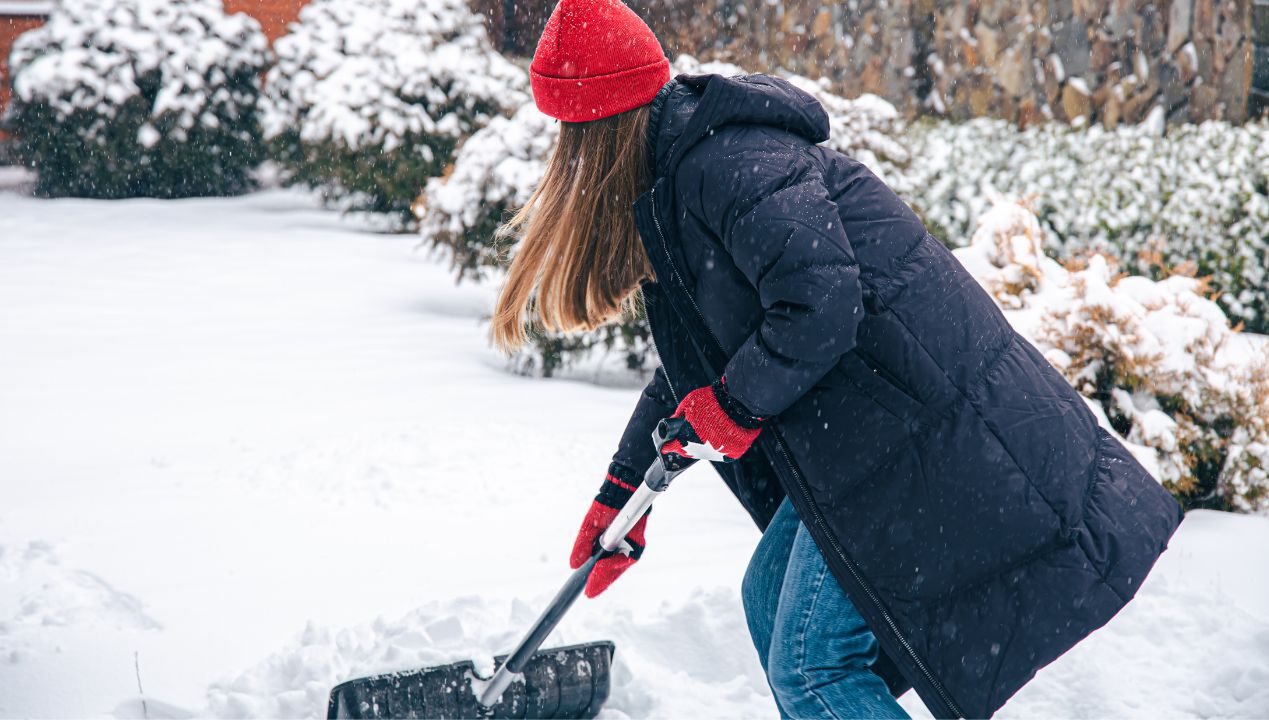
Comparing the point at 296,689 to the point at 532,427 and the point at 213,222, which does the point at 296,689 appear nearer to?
the point at 532,427

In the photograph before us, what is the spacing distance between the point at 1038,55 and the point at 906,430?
7.56 metres

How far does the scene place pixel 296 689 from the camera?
2.40m

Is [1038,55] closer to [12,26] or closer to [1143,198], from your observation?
[1143,198]

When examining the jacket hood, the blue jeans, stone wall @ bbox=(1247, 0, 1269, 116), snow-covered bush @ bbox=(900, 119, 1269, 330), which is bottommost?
snow-covered bush @ bbox=(900, 119, 1269, 330)

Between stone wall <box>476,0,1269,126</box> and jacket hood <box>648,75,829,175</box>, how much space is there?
6500 mm

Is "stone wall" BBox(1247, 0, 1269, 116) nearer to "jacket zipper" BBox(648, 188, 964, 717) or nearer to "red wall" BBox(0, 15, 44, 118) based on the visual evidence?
"jacket zipper" BBox(648, 188, 964, 717)

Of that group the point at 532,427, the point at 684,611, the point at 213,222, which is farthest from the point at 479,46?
the point at 684,611

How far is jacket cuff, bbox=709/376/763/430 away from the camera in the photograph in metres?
1.59

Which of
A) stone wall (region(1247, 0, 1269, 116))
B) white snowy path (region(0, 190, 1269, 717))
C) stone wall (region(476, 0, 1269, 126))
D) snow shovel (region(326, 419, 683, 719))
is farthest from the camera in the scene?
stone wall (region(476, 0, 1269, 126))

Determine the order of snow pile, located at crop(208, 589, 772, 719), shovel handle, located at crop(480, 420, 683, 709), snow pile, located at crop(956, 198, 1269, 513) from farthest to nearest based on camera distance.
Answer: snow pile, located at crop(956, 198, 1269, 513), snow pile, located at crop(208, 589, 772, 719), shovel handle, located at crop(480, 420, 683, 709)

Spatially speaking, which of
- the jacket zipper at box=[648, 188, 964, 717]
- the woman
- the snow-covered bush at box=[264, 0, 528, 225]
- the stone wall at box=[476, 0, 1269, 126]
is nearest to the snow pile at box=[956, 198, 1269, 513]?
the woman

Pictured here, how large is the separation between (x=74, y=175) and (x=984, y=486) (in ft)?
31.8

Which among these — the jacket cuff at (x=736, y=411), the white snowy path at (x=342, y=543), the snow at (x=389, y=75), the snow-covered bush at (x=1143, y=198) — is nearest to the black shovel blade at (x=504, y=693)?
the white snowy path at (x=342, y=543)

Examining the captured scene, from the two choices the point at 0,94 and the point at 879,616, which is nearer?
the point at 879,616
